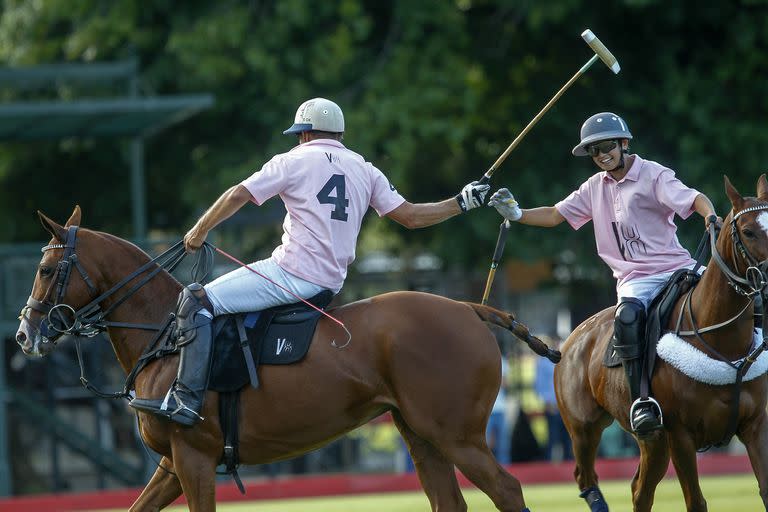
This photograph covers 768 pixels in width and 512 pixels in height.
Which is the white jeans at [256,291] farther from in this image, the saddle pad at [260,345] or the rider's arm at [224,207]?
the rider's arm at [224,207]

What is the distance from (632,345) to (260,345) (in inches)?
83.1

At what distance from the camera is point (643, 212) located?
7492 millimetres

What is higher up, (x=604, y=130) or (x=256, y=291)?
(x=604, y=130)

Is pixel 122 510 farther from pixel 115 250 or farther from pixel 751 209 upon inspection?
pixel 751 209

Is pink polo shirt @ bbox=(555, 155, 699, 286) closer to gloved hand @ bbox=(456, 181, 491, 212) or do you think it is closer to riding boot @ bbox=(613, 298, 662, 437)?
riding boot @ bbox=(613, 298, 662, 437)

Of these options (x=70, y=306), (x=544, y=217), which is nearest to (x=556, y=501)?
(x=544, y=217)

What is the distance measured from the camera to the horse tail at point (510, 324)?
6.88m

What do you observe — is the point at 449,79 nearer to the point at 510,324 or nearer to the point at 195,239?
the point at 510,324

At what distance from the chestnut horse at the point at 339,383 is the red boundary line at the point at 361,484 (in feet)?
22.0

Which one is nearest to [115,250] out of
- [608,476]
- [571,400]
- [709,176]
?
[571,400]

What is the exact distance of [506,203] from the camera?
7.54 meters

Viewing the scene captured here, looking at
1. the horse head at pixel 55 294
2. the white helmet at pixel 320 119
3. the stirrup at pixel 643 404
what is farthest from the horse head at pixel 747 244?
the horse head at pixel 55 294

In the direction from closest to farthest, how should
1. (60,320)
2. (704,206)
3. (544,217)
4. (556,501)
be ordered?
(60,320) → (704,206) → (544,217) → (556,501)

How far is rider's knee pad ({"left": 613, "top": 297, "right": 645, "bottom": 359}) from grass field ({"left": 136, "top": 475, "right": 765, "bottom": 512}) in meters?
3.16
